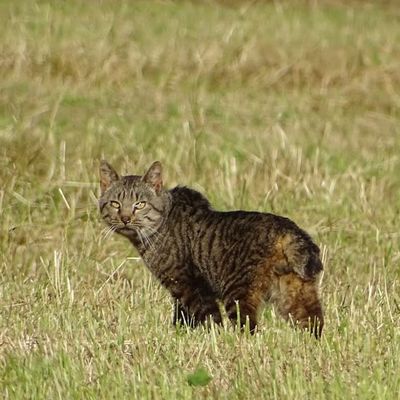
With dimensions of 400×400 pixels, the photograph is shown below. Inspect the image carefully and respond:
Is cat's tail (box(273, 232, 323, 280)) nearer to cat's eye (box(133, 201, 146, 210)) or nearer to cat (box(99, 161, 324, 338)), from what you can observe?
cat (box(99, 161, 324, 338))

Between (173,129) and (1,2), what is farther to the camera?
(1,2)

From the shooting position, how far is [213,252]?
7.03 m

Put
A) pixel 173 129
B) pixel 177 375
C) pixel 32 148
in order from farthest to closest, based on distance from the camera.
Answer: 1. pixel 173 129
2. pixel 32 148
3. pixel 177 375

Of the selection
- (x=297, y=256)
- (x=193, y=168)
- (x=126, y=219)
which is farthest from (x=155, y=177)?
(x=193, y=168)

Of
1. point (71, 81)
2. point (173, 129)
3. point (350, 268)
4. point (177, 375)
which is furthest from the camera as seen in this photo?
point (71, 81)

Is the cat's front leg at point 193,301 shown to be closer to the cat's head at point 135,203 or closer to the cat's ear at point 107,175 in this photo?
the cat's head at point 135,203

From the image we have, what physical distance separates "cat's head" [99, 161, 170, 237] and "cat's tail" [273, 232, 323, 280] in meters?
0.97

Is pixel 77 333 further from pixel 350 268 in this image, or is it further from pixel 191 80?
pixel 191 80

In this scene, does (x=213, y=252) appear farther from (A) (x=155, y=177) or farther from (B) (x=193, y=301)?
(A) (x=155, y=177)

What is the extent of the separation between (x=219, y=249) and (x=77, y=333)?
1.00m

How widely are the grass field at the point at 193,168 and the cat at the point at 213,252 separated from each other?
20 centimetres

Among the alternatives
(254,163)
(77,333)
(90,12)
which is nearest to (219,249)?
(77,333)

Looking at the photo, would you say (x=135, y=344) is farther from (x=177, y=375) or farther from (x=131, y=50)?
(x=131, y=50)

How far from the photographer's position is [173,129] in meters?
12.1
